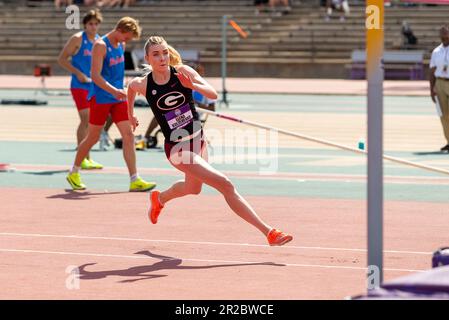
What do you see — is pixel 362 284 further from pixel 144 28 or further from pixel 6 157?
pixel 144 28

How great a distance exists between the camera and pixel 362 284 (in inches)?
352

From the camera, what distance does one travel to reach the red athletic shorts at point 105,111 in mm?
14932

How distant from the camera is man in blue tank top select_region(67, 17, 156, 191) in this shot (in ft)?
48.1

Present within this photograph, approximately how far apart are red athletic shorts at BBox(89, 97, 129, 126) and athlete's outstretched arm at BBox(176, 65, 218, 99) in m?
4.38

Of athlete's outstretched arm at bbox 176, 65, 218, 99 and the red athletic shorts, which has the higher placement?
athlete's outstretched arm at bbox 176, 65, 218, 99

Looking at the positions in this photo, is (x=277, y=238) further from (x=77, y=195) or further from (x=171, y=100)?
(x=77, y=195)

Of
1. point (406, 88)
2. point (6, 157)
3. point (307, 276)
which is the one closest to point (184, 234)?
point (307, 276)

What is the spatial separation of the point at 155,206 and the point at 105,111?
148 inches

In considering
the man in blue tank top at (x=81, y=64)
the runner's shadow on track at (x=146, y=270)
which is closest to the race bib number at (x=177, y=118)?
the runner's shadow on track at (x=146, y=270)

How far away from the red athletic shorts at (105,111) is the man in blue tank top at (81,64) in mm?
1589

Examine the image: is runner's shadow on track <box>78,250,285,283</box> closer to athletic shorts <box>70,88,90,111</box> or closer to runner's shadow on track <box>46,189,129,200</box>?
runner's shadow on track <box>46,189,129,200</box>

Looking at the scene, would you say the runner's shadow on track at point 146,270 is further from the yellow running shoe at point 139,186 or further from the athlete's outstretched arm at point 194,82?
the yellow running shoe at point 139,186

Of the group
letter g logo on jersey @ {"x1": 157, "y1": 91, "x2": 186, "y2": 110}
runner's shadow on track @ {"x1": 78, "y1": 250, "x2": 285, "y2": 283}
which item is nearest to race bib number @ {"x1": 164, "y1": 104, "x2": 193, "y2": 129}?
letter g logo on jersey @ {"x1": 157, "y1": 91, "x2": 186, "y2": 110}

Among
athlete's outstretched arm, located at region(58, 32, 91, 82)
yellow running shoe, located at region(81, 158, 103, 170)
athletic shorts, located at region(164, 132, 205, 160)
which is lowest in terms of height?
yellow running shoe, located at region(81, 158, 103, 170)
